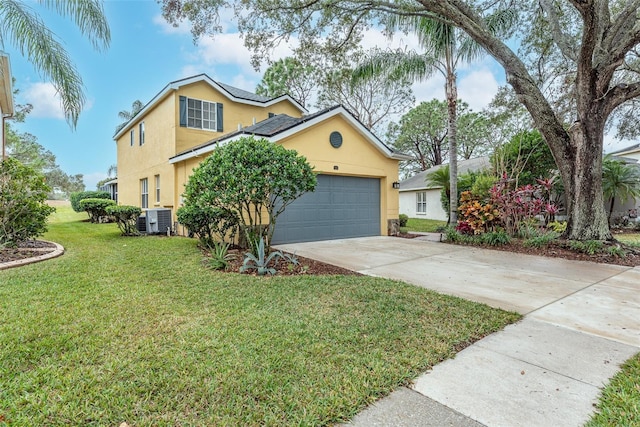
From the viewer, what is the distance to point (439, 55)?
1124 centimetres

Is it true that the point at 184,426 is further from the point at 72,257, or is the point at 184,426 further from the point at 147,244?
the point at 147,244

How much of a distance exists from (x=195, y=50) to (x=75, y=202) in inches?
683

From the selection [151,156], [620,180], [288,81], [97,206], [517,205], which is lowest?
[517,205]

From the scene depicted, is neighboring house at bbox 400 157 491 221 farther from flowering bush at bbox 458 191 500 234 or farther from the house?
flowering bush at bbox 458 191 500 234

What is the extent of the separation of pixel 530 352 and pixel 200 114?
514 inches

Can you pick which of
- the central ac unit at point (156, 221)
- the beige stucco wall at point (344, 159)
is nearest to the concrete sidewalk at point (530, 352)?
the beige stucco wall at point (344, 159)

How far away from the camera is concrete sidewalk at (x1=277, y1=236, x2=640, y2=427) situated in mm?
2203

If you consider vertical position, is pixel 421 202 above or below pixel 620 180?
below

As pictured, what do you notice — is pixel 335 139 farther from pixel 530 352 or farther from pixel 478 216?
pixel 530 352

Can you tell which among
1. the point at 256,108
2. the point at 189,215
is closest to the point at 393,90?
the point at 256,108

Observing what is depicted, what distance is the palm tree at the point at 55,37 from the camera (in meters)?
4.14

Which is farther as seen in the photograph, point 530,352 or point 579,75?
point 579,75

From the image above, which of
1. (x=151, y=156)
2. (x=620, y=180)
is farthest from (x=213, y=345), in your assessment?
(x=620, y=180)

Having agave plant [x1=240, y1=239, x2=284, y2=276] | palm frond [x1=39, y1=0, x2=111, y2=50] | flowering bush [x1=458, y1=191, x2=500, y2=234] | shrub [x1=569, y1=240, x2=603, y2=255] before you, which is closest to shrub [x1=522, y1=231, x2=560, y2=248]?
shrub [x1=569, y1=240, x2=603, y2=255]
